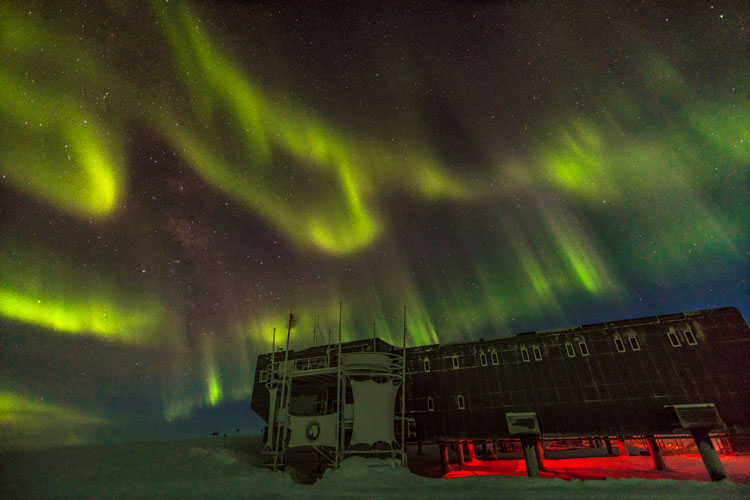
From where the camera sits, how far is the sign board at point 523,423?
33469 millimetres

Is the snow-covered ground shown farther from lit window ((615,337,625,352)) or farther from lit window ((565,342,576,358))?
lit window ((565,342,576,358))

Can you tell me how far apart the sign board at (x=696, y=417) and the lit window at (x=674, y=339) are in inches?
196

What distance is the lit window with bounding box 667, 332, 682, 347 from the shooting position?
32812 mm

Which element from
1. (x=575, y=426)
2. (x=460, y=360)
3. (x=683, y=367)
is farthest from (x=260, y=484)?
(x=683, y=367)

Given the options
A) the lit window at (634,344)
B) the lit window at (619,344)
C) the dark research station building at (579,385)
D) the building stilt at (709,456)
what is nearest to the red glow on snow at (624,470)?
the building stilt at (709,456)

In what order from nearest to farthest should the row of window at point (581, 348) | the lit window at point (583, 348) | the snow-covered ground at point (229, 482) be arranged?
the snow-covered ground at point (229, 482)
the row of window at point (581, 348)
the lit window at point (583, 348)

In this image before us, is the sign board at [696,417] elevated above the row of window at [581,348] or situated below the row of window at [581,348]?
below

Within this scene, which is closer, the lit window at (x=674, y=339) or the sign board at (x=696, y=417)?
the sign board at (x=696, y=417)

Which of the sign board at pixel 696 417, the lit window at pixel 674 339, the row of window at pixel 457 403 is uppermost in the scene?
the lit window at pixel 674 339

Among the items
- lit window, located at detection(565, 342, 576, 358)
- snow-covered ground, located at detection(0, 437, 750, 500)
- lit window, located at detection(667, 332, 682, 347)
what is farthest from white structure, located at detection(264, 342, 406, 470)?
lit window, located at detection(667, 332, 682, 347)

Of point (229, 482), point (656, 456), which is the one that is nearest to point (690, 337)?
point (656, 456)

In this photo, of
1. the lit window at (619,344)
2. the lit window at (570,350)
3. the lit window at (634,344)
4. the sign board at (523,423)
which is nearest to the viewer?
the sign board at (523,423)

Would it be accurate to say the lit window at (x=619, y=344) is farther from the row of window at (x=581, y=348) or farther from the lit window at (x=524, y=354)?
the lit window at (x=524, y=354)

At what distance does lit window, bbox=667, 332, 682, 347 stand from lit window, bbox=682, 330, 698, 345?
0.66 meters
